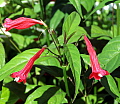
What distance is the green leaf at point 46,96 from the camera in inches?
55.2

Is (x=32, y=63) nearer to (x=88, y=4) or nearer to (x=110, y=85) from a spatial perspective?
(x=110, y=85)

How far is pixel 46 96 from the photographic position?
1.44 m

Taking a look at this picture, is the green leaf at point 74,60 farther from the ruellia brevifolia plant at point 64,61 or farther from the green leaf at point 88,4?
the green leaf at point 88,4

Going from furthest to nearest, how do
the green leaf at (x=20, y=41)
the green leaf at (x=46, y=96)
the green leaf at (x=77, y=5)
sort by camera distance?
the green leaf at (x=20, y=41)
the green leaf at (x=46, y=96)
the green leaf at (x=77, y=5)

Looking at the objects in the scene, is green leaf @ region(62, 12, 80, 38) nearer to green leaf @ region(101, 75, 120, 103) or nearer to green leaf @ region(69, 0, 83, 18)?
green leaf @ region(69, 0, 83, 18)

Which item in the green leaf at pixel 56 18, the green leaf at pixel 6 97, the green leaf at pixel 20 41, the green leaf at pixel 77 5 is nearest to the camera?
the green leaf at pixel 77 5

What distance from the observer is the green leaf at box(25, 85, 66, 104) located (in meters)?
1.40

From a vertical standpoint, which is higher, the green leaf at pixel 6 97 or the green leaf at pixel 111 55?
the green leaf at pixel 111 55

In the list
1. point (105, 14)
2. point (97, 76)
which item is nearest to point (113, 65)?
point (97, 76)

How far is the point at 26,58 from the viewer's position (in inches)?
52.5

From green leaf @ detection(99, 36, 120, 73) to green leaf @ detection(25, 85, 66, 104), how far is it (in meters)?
0.34

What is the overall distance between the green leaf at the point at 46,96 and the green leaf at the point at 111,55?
343 mm

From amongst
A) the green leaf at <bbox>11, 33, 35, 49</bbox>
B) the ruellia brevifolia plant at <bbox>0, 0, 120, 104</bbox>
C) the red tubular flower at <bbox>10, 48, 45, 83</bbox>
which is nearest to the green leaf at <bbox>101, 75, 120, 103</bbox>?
the ruellia brevifolia plant at <bbox>0, 0, 120, 104</bbox>

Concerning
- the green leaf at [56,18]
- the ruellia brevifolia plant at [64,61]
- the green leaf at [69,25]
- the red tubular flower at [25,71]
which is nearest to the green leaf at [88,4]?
the ruellia brevifolia plant at [64,61]
